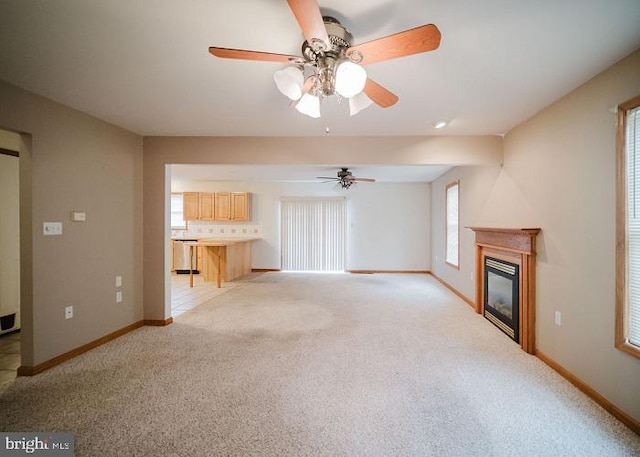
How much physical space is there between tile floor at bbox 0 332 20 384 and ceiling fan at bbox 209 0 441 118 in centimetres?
322

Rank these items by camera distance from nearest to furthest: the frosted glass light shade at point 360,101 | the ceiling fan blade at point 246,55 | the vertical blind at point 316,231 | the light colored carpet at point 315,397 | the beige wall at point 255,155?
1. the ceiling fan blade at point 246,55
2. the light colored carpet at point 315,397
3. the frosted glass light shade at point 360,101
4. the beige wall at point 255,155
5. the vertical blind at point 316,231

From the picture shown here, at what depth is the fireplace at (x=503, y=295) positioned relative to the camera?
117 inches

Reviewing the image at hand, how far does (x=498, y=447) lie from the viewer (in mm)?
1544

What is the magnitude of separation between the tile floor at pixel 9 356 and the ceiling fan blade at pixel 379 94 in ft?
11.9

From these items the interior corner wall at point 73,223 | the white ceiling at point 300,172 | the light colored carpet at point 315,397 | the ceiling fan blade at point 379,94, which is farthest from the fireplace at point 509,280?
the interior corner wall at point 73,223

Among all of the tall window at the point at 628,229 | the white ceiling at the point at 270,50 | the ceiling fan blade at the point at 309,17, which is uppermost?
the white ceiling at the point at 270,50

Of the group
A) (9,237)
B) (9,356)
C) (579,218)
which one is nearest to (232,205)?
(9,237)

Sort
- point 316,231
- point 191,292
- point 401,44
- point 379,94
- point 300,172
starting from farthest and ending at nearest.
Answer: point 316,231
point 300,172
point 191,292
point 379,94
point 401,44

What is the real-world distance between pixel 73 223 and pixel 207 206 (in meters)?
4.52

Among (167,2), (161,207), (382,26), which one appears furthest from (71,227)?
(382,26)

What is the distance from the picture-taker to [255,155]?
3.36m

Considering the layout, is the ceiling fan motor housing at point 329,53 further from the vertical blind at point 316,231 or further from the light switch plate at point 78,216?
the vertical blind at point 316,231

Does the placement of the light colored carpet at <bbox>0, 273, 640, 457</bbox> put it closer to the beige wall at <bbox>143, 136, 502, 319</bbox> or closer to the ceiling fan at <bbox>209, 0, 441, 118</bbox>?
the beige wall at <bbox>143, 136, 502, 319</bbox>

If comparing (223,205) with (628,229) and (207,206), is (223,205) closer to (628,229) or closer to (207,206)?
(207,206)
